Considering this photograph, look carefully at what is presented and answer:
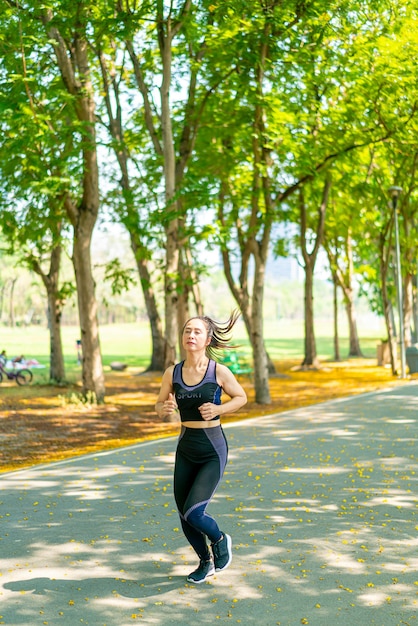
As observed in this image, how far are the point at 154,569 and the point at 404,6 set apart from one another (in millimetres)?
19156

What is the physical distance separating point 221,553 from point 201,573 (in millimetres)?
208

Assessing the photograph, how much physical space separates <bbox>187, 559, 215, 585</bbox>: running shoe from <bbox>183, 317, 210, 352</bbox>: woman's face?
5.01 feet

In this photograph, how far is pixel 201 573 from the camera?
591 centimetres

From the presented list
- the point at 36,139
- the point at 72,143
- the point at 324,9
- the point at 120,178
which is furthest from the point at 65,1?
the point at 120,178

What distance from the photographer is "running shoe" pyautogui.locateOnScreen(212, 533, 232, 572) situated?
599 centimetres

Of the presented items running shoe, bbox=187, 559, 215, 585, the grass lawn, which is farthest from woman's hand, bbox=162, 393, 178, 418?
the grass lawn

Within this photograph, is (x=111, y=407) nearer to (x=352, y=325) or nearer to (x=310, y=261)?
(x=310, y=261)

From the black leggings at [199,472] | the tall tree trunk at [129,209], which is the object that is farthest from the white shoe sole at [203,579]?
the tall tree trunk at [129,209]

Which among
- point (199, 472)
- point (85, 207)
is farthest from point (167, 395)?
point (85, 207)

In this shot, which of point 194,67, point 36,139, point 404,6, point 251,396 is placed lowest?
point 251,396

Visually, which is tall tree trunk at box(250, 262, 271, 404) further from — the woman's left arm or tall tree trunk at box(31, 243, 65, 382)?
the woman's left arm

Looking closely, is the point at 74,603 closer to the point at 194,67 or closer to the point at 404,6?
the point at 194,67

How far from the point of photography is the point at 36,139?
50.4 feet

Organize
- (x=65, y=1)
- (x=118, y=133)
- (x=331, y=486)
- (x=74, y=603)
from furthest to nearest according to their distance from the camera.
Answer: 1. (x=118, y=133)
2. (x=65, y=1)
3. (x=331, y=486)
4. (x=74, y=603)
